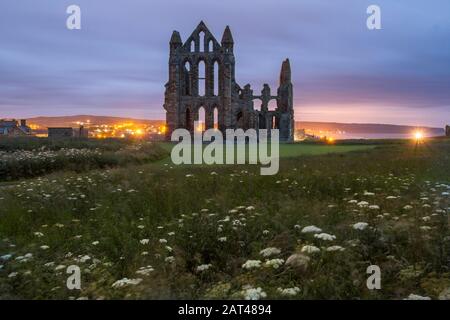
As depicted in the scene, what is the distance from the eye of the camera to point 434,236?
7.17 meters

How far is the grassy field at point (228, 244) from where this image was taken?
5730 millimetres

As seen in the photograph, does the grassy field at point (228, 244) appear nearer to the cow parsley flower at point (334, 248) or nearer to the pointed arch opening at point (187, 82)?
the cow parsley flower at point (334, 248)

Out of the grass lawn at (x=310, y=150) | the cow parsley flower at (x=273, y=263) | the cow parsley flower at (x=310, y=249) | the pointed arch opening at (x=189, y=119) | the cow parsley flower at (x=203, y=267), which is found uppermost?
the pointed arch opening at (x=189, y=119)

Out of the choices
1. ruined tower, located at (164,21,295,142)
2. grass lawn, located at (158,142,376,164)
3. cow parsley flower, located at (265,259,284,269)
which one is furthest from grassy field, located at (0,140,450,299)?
ruined tower, located at (164,21,295,142)

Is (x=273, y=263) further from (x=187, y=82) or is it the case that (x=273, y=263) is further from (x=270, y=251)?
(x=187, y=82)

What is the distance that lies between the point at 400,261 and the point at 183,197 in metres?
7.26

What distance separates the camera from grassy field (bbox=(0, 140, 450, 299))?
5730mm

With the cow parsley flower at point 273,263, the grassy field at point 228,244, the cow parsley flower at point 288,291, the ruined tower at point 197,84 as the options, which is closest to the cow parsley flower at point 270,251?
the grassy field at point 228,244

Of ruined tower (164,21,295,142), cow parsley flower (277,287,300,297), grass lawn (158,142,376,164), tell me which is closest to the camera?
cow parsley flower (277,287,300,297)

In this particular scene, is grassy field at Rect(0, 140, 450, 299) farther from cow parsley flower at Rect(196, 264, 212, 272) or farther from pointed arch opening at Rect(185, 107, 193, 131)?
pointed arch opening at Rect(185, 107, 193, 131)

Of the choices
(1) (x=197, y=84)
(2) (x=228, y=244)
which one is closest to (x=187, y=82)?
(1) (x=197, y=84)

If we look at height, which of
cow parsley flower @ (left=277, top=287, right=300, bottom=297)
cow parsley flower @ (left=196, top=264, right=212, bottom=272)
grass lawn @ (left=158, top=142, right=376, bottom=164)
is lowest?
cow parsley flower @ (left=196, top=264, right=212, bottom=272)

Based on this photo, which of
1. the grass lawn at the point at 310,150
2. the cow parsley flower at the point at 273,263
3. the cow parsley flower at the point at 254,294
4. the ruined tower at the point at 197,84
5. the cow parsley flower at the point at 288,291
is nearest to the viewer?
the cow parsley flower at the point at 254,294

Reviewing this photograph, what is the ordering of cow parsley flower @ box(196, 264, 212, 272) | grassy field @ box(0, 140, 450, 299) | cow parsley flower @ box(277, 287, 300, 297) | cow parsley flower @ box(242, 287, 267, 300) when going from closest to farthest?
cow parsley flower @ box(242, 287, 267, 300)
cow parsley flower @ box(277, 287, 300, 297)
grassy field @ box(0, 140, 450, 299)
cow parsley flower @ box(196, 264, 212, 272)
